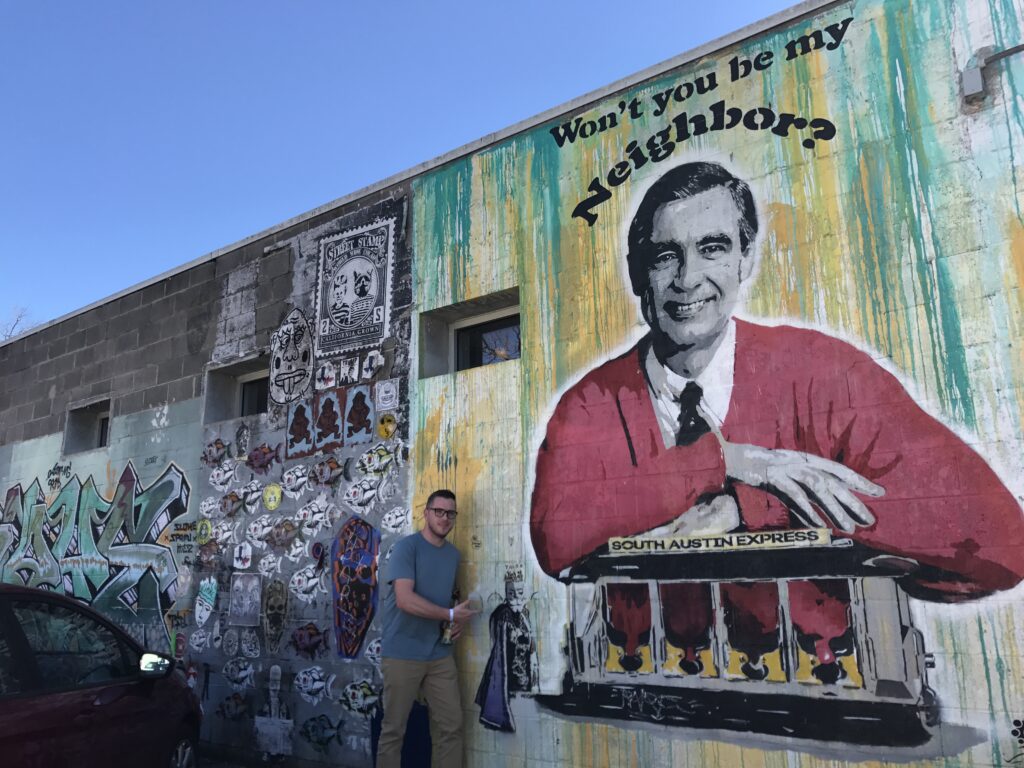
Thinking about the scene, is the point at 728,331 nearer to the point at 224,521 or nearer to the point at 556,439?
the point at 556,439

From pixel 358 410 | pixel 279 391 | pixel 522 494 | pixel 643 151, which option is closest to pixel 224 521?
pixel 279 391

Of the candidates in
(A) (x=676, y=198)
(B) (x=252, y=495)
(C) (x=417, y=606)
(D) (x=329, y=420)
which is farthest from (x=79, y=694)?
(A) (x=676, y=198)

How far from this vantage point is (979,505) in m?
4.02

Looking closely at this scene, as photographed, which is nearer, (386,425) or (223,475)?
(386,425)

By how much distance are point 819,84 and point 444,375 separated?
3159mm

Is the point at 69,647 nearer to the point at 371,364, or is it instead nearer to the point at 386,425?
the point at 386,425

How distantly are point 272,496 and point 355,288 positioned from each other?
75.1 inches

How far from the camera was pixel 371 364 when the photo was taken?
21.8 feet

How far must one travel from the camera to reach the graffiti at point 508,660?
5.33 m

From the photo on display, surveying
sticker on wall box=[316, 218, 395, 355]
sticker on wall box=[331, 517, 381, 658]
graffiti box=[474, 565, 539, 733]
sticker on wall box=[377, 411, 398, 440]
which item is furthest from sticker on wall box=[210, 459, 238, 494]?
graffiti box=[474, 565, 539, 733]

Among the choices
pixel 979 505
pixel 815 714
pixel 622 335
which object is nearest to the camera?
pixel 979 505

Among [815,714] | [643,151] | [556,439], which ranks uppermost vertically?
[643,151]

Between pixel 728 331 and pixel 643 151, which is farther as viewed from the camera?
pixel 643 151

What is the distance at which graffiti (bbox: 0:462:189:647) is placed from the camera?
25.9 ft
